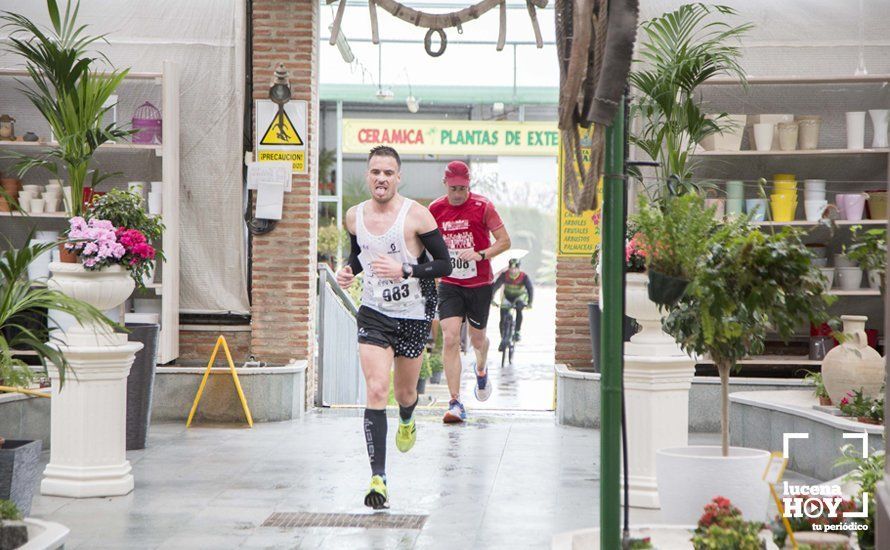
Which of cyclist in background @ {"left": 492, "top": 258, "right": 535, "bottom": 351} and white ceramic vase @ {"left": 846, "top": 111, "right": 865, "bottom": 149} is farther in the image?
cyclist in background @ {"left": 492, "top": 258, "right": 535, "bottom": 351}

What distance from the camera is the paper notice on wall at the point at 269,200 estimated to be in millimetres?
8391

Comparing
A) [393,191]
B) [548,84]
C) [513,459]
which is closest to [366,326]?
[393,191]

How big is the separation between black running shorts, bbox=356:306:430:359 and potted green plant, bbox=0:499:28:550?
1836mm

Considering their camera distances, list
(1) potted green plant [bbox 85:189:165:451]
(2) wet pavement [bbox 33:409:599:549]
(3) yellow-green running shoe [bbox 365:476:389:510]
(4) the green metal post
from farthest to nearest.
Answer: (1) potted green plant [bbox 85:189:165:451]
(3) yellow-green running shoe [bbox 365:476:389:510]
(2) wet pavement [bbox 33:409:599:549]
(4) the green metal post

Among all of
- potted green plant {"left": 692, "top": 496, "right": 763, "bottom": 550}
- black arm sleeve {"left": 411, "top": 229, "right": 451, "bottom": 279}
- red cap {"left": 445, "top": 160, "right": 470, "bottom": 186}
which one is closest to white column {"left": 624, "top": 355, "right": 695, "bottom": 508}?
black arm sleeve {"left": 411, "top": 229, "right": 451, "bottom": 279}

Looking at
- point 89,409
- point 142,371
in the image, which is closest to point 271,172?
point 142,371

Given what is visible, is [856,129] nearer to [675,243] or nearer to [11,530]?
[675,243]

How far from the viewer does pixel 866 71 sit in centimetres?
829

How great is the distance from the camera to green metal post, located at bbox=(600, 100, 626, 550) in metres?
3.05

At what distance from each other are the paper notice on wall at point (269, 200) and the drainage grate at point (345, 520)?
343 centimetres

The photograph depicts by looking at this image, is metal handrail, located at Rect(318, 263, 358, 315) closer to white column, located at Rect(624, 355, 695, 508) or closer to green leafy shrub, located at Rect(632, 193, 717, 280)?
white column, located at Rect(624, 355, 695, 508)

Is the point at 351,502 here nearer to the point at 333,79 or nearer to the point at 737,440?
the point at 737,440

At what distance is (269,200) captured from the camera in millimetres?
8391

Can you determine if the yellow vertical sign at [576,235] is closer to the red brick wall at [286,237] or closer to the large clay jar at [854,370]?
the red brick wall at [286,237]
